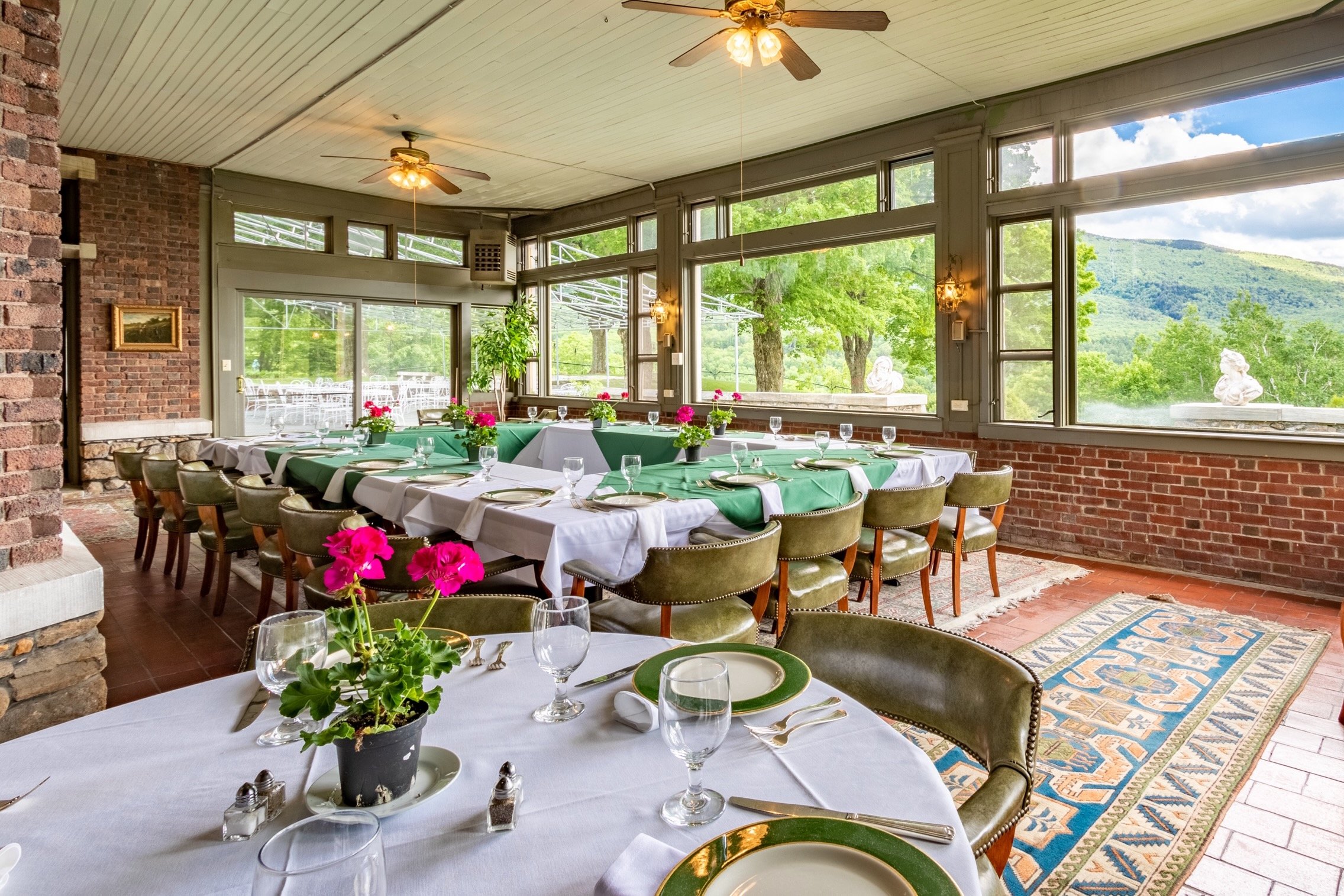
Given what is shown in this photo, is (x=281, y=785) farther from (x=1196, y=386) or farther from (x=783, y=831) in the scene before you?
(x=1196, y=386)

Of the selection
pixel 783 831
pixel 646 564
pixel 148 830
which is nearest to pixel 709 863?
pixel 783 831

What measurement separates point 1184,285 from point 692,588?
504 centimetres

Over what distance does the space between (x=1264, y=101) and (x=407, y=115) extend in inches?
260

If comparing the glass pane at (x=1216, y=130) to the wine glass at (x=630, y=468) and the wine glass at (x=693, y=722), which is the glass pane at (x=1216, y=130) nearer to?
the wine glass at (x=630, y=468)

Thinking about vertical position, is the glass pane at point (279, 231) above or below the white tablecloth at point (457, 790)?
above

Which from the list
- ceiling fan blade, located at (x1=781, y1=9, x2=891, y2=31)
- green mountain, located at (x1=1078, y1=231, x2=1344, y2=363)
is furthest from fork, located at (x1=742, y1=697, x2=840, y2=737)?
green mountain, located at (x1=1078, y1=231, x2=1344, y2=363)

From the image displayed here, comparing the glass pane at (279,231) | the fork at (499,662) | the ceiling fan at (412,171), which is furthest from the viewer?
the glass pane at (279,231)

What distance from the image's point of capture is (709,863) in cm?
77

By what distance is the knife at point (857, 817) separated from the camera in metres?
0.83

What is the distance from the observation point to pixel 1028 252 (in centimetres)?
577

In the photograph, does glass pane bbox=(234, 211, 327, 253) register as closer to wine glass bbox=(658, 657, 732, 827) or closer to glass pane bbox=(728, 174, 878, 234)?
glass pane bbox=(728, 174, 878, 234)

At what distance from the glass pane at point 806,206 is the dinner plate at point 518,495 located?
16.5 feet

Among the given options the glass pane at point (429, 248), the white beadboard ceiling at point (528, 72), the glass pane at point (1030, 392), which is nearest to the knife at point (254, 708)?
the white beadboard ceiling at point (528, 72)

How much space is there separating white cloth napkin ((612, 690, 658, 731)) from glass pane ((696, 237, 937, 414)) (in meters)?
5.95
